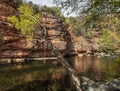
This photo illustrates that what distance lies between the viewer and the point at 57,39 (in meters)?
69.8

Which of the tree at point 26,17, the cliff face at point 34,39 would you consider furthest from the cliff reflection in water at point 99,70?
the cliff face at point 34,39

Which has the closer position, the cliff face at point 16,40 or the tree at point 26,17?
the tree at point 26,17

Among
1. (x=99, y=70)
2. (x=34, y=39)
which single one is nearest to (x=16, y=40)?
(x=34, y=39)

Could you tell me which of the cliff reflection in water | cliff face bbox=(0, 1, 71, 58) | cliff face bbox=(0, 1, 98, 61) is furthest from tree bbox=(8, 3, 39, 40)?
cliff face bbox=(0, 1, 98, 61)

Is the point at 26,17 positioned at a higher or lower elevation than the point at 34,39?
higher

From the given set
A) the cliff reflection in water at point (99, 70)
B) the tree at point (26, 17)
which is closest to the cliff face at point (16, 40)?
the tree at point (26, 17)

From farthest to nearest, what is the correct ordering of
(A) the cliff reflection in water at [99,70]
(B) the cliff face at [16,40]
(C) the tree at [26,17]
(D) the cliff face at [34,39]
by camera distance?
(D) the cliff face at [34,39] → (B) the cliff face at [16,40] → (C) the tree at [26,17] → (A) the cliff reflection in water at [99,70]

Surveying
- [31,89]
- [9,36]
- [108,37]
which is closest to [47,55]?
[9,36]

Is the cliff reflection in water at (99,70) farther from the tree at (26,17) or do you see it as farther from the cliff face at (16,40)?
the cliff face at (16,40)

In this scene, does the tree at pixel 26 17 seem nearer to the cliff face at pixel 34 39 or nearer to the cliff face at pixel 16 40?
the cliff face at pixel 16 40

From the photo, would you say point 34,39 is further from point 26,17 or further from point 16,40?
point 26,17

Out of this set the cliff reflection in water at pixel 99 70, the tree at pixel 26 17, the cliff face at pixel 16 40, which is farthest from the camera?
the cliff face at pixel 16 40

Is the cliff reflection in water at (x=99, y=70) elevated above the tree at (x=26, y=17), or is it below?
below

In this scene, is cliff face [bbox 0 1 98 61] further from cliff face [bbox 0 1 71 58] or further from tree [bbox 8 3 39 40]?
tree [bbox 8 3 39 40]
